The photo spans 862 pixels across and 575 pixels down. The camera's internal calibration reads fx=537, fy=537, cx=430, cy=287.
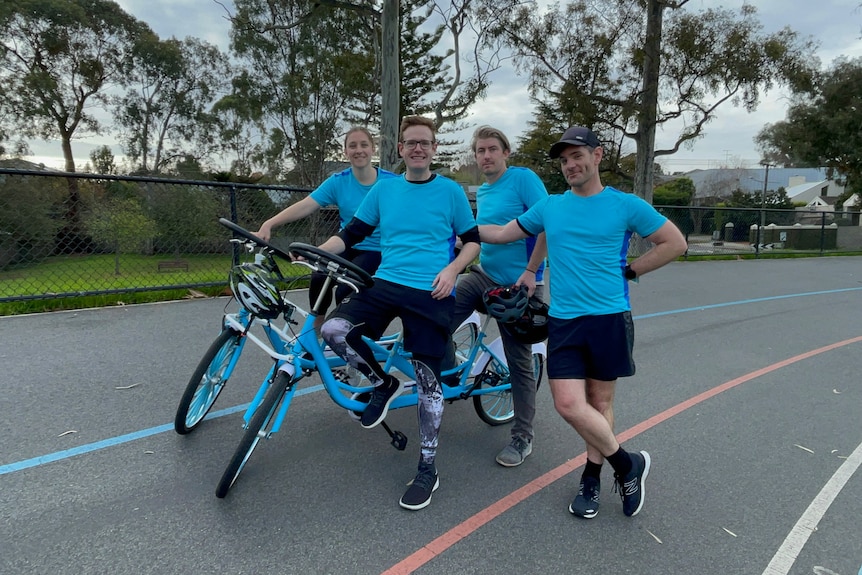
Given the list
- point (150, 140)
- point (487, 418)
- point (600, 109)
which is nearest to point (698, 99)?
point (600, 109)

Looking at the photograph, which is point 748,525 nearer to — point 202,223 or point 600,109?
point 202,223

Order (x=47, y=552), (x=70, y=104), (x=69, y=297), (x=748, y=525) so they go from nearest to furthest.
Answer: (x=47, y=552), (x=748, y=525), (x=69, y=297), (x=70, y=104)

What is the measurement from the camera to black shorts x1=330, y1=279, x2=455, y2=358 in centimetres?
289

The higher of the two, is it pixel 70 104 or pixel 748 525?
pixel 70 104

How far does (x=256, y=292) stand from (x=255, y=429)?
27.9 inches

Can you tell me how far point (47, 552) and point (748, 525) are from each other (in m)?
3.34

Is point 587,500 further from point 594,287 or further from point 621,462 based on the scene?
point 594,287

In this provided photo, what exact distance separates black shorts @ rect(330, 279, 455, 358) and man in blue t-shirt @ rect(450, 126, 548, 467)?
2.08 feet

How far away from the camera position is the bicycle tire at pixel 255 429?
2.64 meters

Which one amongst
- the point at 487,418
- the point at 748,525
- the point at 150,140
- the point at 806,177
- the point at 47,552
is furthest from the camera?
the point at 806,177

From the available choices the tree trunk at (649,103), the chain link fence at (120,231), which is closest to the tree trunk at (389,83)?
the chain link fence at (120,231)

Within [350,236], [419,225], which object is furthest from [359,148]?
[419,225]

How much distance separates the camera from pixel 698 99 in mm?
18375

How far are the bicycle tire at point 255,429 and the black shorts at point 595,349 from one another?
4.54ft
